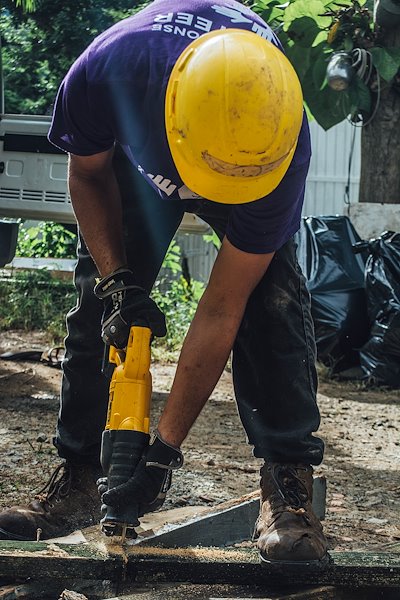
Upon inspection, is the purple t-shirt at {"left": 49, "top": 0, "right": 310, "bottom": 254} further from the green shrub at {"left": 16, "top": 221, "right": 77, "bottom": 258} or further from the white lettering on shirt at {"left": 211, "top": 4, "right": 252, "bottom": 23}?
the green shrub at {"left": 16, "top": 221, "right": 77, "bottom": 258}

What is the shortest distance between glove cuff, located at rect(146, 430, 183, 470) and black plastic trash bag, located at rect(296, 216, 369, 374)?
3757 mm

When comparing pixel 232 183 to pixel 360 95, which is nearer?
pixel 232 183

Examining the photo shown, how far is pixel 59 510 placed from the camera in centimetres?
281

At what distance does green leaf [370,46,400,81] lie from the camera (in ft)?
20.4

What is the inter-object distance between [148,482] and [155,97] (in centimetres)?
99

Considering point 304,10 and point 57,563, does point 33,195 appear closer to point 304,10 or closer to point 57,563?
point 304,10

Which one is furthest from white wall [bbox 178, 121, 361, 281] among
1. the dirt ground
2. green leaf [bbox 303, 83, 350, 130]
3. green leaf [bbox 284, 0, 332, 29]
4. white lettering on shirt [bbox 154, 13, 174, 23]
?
white lettering on shirt [bbox 154, 13, 174, 23]

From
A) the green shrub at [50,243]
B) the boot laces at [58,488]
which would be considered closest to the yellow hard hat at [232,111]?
the boot laces at [58,488]

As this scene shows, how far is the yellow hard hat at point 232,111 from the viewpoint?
1.98m

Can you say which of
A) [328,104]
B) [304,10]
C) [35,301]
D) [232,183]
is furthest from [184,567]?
[35,301]

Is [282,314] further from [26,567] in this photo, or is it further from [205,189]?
[26,567]

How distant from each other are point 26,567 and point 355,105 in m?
5.11

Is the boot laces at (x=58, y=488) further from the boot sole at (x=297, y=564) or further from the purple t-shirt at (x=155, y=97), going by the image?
the purple t-shirt at (x=155, y=97)

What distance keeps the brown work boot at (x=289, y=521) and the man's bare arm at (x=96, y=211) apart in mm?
772
